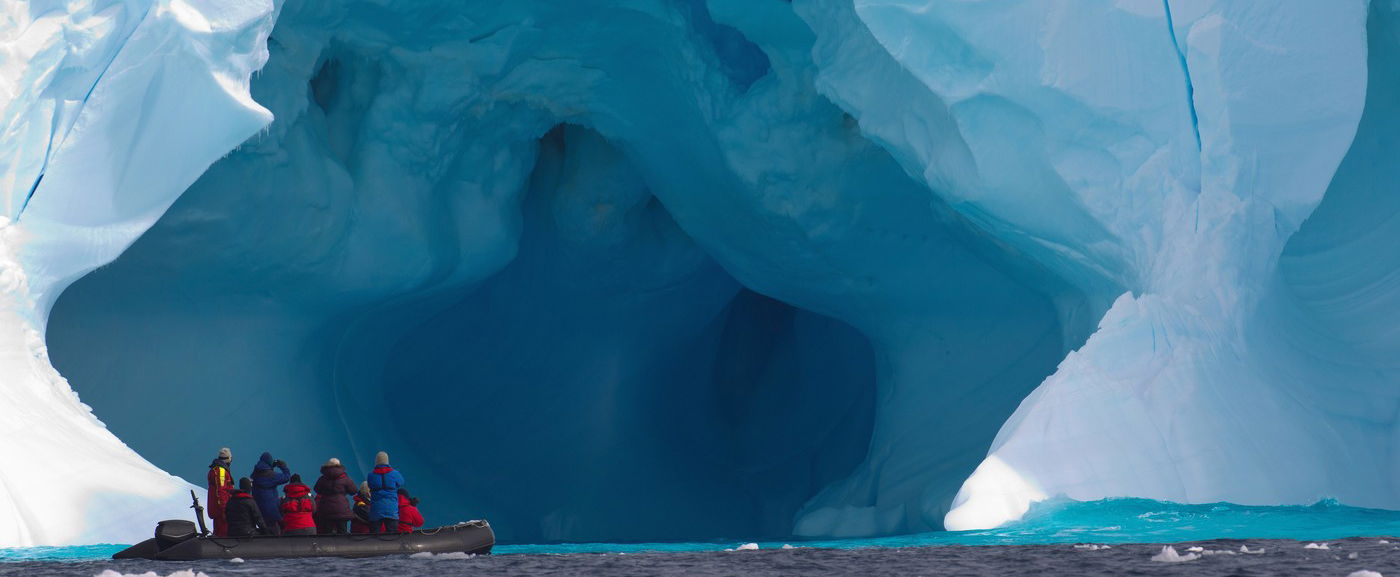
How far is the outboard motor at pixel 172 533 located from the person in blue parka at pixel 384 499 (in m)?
0.85

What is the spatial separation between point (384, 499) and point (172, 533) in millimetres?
983

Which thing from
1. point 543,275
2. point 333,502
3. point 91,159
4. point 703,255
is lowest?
point 333,502

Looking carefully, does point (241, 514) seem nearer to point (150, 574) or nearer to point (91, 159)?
point (150, 574)

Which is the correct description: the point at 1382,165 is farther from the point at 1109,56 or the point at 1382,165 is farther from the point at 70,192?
the point at 70,192

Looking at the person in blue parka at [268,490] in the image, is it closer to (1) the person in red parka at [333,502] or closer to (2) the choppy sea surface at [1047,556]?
(1) the person in red parka at [333,502]

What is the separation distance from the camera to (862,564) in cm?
558

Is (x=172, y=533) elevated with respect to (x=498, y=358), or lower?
lower

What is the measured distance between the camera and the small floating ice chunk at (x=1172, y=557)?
5082 millimetres

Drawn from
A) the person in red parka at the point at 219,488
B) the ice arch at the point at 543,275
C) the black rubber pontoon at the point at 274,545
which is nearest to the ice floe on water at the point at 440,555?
the black rubber pontoon at the point at 274,545

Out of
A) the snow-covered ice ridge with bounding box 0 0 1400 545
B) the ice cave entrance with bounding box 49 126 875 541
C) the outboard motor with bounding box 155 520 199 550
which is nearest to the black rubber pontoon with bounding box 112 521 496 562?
the outboard motor with bounding box 155 520 199 550

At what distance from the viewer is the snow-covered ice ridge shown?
7.85 meters

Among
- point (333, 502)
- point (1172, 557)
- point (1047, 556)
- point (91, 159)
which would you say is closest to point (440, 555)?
point (333, 502)

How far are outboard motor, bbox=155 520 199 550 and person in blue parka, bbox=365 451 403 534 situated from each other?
0.85 m

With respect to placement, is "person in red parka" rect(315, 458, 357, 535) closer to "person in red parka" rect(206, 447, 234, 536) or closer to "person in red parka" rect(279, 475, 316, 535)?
"person in red parka" rect(279, 475, 316, 535)
